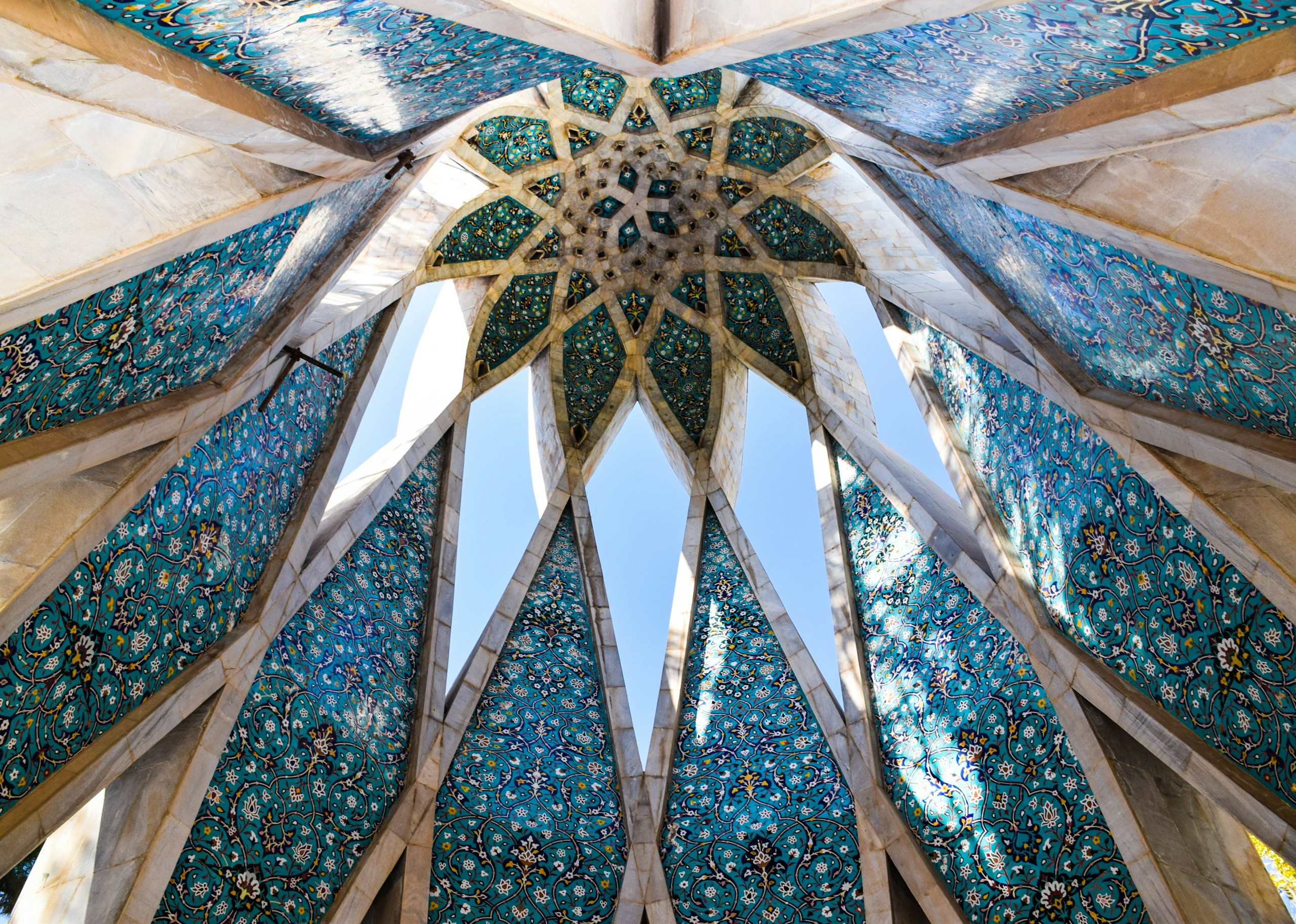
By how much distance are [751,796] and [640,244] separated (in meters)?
4.85

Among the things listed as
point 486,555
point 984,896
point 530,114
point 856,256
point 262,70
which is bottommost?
point 984,896

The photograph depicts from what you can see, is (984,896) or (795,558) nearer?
(984,896)

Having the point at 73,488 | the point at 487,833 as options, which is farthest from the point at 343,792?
the point at 73,488

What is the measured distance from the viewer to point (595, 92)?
780 centimetres

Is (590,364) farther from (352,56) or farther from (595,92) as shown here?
(352,56)

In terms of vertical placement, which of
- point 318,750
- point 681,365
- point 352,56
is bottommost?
point 318,750

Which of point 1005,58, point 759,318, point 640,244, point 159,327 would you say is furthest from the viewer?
point 640,244

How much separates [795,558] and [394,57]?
572 cm

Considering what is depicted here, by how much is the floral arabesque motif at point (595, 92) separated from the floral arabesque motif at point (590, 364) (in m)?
1.72

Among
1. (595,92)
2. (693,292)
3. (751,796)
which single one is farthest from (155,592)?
(693,292)

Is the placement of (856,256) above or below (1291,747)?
above

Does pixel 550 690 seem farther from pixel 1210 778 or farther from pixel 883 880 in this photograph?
pixel 1210 778

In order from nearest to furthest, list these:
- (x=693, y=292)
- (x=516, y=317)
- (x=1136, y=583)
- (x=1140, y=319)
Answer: (x=1140, y=319) → (x=1136, y=583) → (x=516, y=317) → (x=693, y=292)

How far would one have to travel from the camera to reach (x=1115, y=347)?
4238mm
